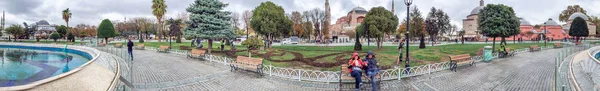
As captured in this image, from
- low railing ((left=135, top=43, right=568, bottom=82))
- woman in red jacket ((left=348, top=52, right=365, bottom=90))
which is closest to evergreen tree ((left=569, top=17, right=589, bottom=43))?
low railing ((left=135, top=43, right=568, bottom=82))

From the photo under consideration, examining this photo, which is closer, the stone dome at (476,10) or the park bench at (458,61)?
the park bench at (458,61)

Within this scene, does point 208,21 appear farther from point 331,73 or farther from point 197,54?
point 331,73

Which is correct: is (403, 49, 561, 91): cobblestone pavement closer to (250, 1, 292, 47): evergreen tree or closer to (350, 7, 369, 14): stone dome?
(250, 1, 292, 47): evergreen tree

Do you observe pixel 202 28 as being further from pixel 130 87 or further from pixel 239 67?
pixel 130 87

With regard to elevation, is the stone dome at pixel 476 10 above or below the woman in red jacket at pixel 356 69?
above

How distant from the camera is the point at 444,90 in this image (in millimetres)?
7543

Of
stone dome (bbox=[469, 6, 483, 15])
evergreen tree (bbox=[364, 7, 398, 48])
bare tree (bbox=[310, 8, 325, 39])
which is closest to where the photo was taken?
evergreen tree (bbox=[364, 7, 398, 48])

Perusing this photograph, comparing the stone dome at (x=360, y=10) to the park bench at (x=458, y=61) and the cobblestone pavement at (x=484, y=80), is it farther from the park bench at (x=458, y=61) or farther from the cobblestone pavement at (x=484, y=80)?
the cobblestone pavement at (x=484, y=80)

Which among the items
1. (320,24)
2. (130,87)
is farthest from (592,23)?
(130,87)

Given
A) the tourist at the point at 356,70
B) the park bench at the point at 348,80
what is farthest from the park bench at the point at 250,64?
the tourist at the point at 356,70

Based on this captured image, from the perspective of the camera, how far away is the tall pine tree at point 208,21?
61.4 feet

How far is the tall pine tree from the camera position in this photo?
18.7 m

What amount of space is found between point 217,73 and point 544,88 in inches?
377

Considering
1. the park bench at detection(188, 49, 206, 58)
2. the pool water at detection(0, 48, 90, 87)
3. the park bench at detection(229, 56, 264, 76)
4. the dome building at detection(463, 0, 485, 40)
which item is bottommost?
the pool water at detection(0, 48, 90, 87)
